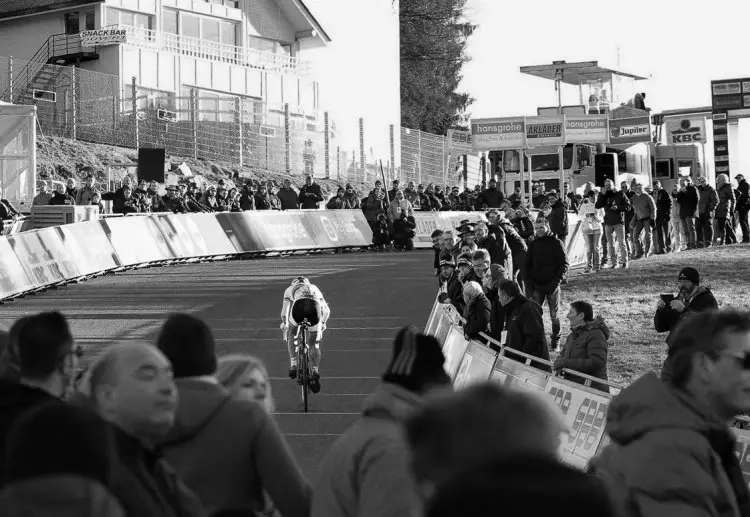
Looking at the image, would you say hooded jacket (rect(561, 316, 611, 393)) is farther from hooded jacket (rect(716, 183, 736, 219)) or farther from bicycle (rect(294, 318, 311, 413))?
hooded jacket (rect(716, 183, 736, 219))

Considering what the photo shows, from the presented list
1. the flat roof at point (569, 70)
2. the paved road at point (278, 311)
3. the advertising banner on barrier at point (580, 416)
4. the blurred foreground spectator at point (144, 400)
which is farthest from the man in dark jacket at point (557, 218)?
the flat roof at point (569, 70)

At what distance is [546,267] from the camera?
69.4ft

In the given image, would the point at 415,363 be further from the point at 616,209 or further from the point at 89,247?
the point at 616,209

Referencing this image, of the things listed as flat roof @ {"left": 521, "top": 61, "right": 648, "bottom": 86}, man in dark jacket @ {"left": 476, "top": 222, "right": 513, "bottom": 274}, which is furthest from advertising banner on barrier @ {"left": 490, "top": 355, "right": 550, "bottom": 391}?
flat roof @ {"left": 521, "top": 61, "right": 648, "bottom": 86}

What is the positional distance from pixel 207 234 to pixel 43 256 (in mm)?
8948

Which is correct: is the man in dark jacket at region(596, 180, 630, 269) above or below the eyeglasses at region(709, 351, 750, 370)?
above

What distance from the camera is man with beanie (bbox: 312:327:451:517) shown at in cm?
446

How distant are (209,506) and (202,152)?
1799 inches

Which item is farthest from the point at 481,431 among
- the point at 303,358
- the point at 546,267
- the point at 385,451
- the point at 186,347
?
the point at 546,267

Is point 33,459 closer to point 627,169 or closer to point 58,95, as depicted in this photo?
point 58,95

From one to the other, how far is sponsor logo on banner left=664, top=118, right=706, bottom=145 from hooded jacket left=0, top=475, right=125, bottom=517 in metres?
59.2

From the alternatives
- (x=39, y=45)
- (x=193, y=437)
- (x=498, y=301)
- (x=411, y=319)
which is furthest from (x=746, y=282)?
(x=39, y=45)

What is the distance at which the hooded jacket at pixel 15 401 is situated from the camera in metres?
5.19

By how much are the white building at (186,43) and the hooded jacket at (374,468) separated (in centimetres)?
4524
